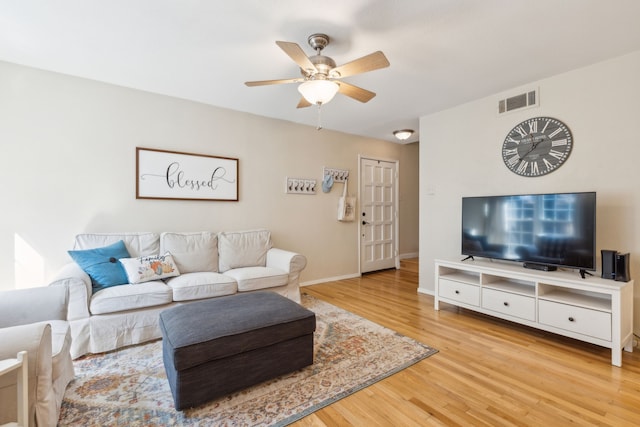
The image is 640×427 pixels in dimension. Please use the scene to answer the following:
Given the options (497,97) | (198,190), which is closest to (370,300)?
(198,190)

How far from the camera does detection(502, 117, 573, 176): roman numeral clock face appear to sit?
2.83 meters

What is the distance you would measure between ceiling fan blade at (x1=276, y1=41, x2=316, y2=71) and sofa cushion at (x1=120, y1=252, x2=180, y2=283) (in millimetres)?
2227

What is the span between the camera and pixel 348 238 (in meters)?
4.98

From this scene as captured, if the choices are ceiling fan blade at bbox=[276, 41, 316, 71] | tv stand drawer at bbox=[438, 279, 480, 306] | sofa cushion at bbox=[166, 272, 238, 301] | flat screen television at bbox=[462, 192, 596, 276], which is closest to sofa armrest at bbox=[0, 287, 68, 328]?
sofa cushion at bbox=[166, 272, 238, 301]

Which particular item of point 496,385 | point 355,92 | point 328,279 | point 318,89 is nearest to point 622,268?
point 496,385

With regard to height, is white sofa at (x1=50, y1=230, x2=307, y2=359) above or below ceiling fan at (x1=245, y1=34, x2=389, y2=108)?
below

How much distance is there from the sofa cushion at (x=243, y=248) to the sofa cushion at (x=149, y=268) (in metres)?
0.58

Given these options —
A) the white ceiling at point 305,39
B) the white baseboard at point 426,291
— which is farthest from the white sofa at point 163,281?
the white baseboard at point 426,291

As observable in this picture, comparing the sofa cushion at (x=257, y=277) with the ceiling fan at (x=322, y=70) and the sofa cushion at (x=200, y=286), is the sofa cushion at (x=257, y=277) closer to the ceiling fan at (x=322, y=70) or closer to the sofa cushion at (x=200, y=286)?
the sofa cushion at (x=200, y=286)

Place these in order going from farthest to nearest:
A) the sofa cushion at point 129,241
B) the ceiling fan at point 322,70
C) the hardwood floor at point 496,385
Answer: the sofa cushion at point 129,241 → the ceiling fan at point 322,70 → the hardwood floor at point 496,385

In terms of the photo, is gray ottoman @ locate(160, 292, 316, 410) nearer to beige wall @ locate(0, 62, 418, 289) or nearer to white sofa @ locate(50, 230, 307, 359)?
white sofa @ locate(50, 230, 307, 359)

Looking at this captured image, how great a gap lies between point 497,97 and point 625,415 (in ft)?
9.59

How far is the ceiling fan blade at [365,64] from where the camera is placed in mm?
1912

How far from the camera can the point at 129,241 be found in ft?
9.87
